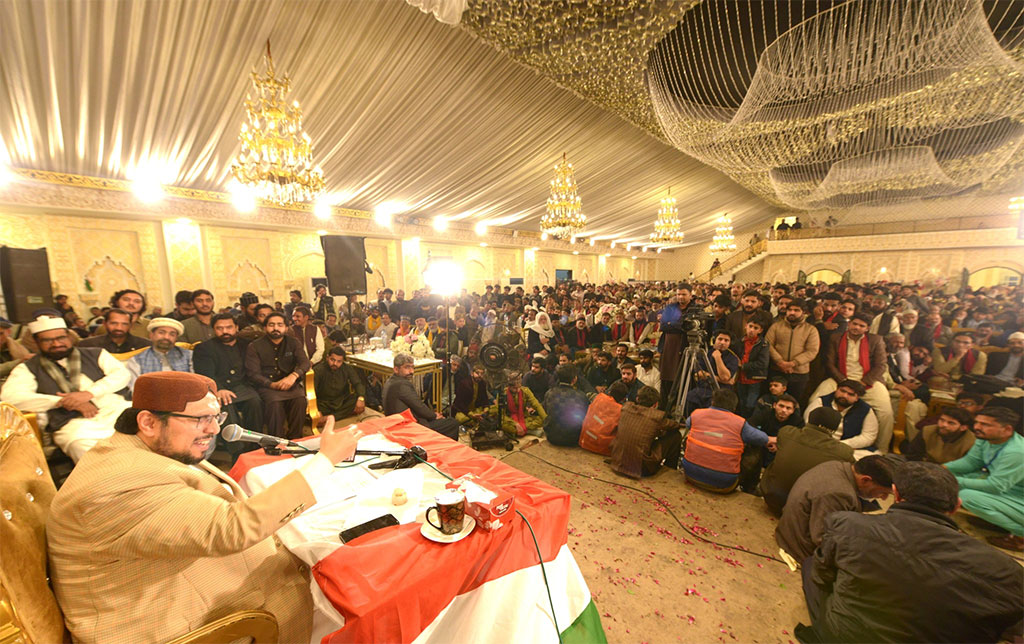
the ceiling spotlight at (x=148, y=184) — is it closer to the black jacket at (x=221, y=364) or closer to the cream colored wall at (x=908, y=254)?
the black jacket at (x=221, y=364)

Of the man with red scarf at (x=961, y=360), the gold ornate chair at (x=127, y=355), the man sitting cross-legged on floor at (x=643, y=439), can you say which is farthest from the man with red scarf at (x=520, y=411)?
the man with red scarf at (x=961, y=360)

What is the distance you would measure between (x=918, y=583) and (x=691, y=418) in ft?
6.24

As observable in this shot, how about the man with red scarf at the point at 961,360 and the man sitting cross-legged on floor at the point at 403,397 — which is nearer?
the man sitting cross-legged on floor at the point at 403,397

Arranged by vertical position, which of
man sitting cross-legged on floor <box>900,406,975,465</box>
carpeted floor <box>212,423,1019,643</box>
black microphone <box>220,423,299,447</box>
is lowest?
carpeted floor <box>212,423,1019,643</box>

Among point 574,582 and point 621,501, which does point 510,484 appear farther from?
point 621,501

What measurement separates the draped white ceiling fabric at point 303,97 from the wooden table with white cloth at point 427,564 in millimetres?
5295

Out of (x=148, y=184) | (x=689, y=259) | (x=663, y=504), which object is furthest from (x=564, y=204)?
(x=689, y=259)

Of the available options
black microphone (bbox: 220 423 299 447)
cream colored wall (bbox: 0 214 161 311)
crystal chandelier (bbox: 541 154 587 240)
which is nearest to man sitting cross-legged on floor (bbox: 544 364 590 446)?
black microphone (bbox: 220 423 299 447)

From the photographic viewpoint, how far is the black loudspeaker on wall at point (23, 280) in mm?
5867

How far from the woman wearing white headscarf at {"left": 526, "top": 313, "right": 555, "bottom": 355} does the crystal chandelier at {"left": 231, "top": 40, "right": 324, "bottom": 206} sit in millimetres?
4086

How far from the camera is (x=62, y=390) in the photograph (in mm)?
2598

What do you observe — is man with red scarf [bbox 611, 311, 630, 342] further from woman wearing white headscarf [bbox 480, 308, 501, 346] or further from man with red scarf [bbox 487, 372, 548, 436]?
man with red scarf [bbox 487, 372, 548, 436]

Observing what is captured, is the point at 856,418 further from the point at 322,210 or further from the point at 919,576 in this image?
the point at 322,210

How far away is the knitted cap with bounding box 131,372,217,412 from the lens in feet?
3.89
